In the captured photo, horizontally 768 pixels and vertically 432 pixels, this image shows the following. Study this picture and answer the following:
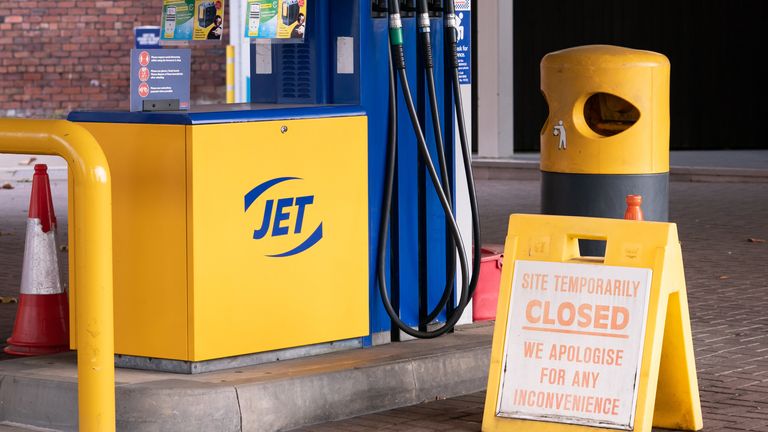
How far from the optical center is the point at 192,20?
6.40 metres

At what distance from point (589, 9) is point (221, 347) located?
13.9 meters

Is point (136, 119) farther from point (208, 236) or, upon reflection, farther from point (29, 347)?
point (29, 347)

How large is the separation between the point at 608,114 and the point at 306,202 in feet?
5.37

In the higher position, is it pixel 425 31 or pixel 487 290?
pixel 425 31

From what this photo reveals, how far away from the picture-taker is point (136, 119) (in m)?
5.71

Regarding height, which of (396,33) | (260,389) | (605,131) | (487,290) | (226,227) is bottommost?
(260,389)

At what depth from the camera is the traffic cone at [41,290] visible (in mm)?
6352

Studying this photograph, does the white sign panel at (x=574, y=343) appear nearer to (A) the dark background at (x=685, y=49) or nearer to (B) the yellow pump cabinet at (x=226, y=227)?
(B) the yellow pump cabinet at (x=226, y=227)

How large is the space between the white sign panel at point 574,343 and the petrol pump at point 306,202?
924 mm

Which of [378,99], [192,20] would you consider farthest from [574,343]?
[192,20]

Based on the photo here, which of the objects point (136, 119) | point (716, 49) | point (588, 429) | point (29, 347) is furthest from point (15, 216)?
point (716, 49)

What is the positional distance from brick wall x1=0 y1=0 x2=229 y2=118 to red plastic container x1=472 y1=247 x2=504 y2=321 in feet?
48.5

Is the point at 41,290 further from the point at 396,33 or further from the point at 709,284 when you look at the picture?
the point at 709,284

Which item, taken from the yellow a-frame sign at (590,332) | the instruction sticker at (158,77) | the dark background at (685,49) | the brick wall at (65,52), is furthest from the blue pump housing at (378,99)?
the brick wall at (65,52)
